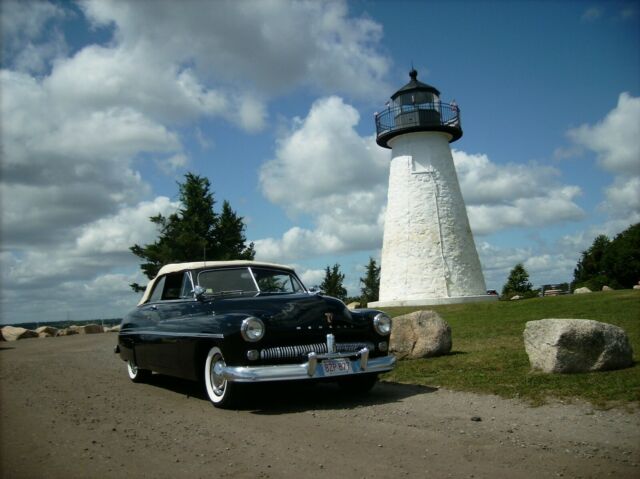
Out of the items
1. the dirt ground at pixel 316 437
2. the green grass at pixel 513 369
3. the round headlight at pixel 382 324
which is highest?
the round headlight at pixel 382 324

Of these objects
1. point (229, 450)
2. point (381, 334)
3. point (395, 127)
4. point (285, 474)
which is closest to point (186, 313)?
point (381, 334)

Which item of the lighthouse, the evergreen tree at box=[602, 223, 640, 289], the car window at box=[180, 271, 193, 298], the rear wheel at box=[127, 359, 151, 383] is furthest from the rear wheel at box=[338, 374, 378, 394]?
the evergreen tree at box=[602, 223, 640, 289]

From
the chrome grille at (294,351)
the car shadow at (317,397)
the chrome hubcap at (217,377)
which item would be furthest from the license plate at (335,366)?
the chrome hubcap at (217,377)

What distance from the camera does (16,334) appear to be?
25.8 m

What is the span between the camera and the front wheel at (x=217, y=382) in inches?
252

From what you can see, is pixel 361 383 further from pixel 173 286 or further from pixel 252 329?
pixel 173 286

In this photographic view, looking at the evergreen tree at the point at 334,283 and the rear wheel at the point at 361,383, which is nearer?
the rear wheel at the point at 361,383

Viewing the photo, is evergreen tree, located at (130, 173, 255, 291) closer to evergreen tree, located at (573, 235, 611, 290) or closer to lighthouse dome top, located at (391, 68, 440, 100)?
lighthouse dome top, located at (391, 68, 440, 100)

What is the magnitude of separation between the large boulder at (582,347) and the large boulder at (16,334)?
80.8ft

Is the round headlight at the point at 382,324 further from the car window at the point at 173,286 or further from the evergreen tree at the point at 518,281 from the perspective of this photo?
the evergreen tree at the point at 518,281

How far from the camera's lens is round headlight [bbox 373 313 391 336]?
7.30 metres

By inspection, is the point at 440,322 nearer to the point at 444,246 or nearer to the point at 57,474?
the point at 57,474

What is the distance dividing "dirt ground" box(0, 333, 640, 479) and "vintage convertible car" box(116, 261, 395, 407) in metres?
0.42

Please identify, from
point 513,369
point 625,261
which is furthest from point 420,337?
point 625,261
